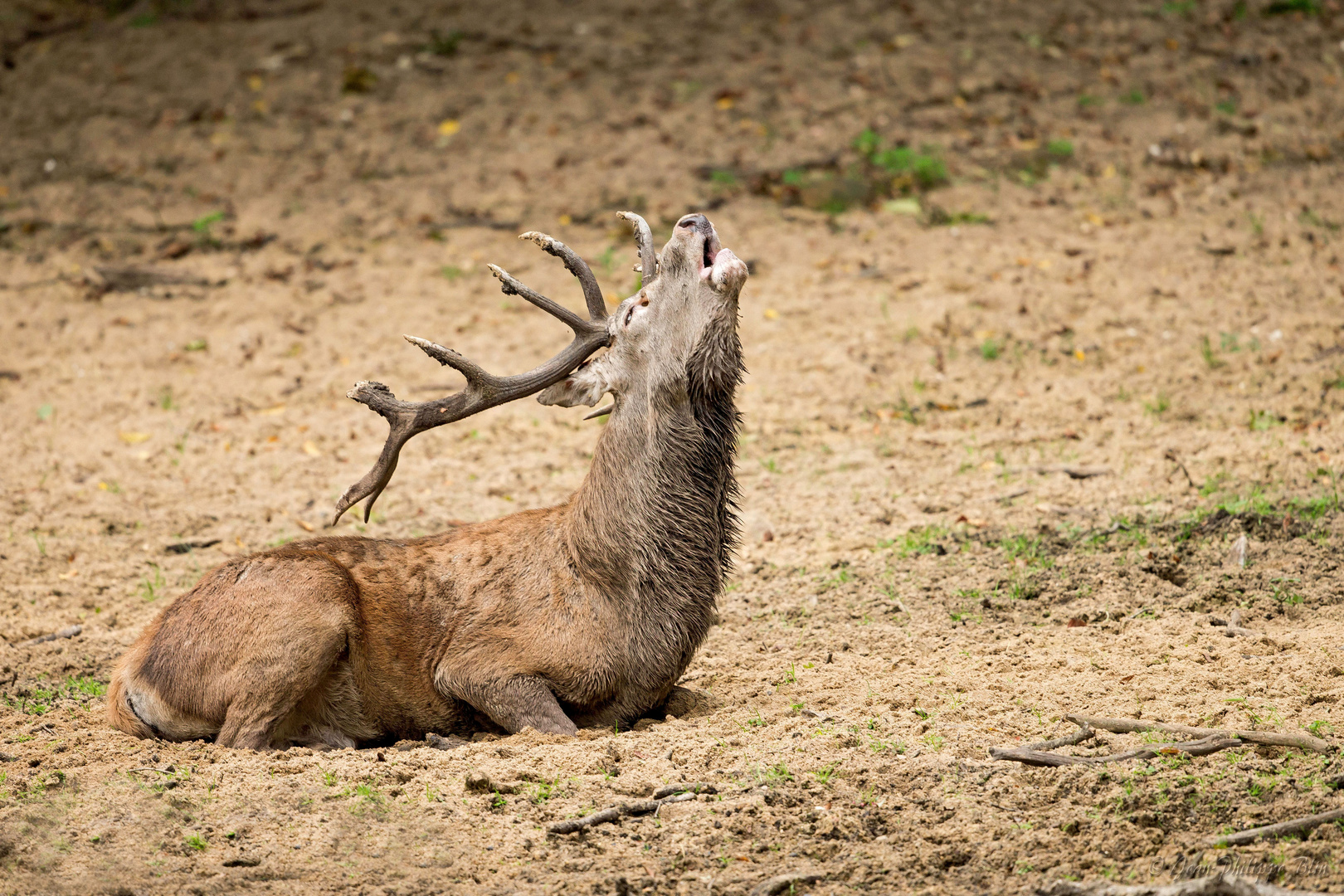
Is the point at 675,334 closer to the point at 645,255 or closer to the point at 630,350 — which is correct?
the point at 630,350

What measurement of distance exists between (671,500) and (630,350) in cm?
71

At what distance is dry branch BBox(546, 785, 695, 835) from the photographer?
4.19m

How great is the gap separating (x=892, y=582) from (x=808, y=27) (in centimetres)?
943

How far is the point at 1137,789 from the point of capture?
409cm

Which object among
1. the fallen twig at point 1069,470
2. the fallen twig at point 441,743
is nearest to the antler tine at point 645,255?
the fallen twig at point 441,743

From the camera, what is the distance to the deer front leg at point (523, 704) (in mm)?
5293

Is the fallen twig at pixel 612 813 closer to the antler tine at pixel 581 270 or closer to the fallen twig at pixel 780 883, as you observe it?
the fallen twig at pixel 780 883

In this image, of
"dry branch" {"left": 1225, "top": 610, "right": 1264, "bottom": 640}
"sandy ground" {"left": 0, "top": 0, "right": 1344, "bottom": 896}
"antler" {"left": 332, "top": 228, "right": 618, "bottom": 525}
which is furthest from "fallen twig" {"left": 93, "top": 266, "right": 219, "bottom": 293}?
"dry branch" {"left": 1225, "top": 610, "right": 1264, "bottom": 640}

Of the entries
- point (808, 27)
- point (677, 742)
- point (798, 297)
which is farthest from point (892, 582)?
point (808, 27)

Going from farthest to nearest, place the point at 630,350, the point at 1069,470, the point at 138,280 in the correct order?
1. the point at 138,280
2. the point at 1069,470
3. the point at 630,350

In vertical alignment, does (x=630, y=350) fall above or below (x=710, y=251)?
below

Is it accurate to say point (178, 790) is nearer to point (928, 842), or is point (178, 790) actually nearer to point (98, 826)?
point (98, 826)

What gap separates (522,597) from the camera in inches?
223

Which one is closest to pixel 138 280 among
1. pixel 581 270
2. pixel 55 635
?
pixel 55 635
